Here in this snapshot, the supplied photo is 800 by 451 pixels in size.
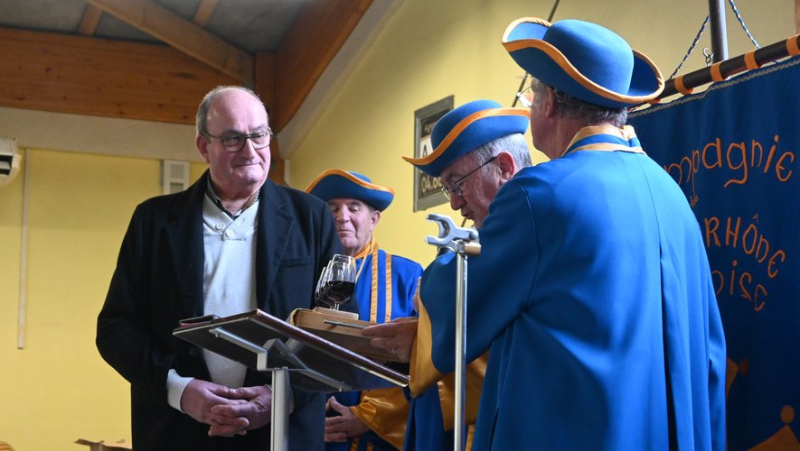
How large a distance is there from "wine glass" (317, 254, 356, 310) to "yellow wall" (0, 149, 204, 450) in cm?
622

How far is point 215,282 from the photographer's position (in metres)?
2.98

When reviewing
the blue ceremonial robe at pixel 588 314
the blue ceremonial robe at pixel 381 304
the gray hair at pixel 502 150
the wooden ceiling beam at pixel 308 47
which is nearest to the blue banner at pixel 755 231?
the blue ceremonial robe at pixel 588 314

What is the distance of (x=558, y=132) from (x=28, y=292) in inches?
275

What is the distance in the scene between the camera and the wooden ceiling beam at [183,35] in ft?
25.2

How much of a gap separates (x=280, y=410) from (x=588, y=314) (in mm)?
698

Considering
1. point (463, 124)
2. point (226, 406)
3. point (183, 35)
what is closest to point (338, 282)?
point (226, 406)

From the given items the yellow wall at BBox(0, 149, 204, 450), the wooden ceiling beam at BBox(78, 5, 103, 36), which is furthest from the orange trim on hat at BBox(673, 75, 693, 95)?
the yellow wall at BBox(0, 149, 204, 450)

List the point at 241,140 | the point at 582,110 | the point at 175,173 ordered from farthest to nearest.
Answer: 1. the point at 175,173
2. the point at 241,140
3. the point at 582,110

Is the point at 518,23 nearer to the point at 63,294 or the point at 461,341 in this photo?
the point at 461,341

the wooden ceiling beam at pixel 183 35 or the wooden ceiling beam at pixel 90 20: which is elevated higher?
the wooden ceiling beam at pixel 90 20

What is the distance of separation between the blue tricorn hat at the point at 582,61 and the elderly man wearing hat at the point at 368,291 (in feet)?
5.91

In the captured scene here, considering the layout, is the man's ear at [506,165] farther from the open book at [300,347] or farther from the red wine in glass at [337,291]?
the open book at [300,347]

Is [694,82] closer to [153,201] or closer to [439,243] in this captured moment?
[439,243]

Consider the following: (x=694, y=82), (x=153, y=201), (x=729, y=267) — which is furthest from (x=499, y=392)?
(x=153, y=201)
